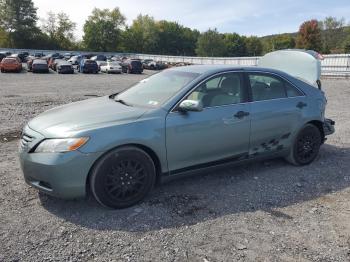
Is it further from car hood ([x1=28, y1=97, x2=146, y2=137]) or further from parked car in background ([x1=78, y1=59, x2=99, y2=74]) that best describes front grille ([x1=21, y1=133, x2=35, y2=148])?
parked car in background ([x1=78, y1=59, x2=99, y2=74])

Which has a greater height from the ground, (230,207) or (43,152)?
(43,152)

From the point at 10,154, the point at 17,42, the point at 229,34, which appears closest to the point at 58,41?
the point at 17,42

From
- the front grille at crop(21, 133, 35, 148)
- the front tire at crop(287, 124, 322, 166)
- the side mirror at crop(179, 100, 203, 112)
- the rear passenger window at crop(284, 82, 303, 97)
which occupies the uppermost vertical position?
the rear passenger window at crop(284, 82, 303, 97)

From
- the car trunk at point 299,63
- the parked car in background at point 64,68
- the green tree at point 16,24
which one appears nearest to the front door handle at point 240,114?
the car trunk at point 299,63

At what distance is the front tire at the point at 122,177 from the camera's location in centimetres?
375

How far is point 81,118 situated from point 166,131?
97 cm

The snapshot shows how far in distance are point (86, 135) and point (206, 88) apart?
5.57 feet

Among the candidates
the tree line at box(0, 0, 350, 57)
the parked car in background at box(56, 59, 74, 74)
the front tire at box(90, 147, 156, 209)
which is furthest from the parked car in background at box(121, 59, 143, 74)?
the tree line at box(0, 0, 350, 57)

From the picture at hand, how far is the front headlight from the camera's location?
3.59 meters

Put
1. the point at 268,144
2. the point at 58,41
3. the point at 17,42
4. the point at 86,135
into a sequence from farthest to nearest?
the point at 58,41, the point at 17,42, the point at 268,144, the point at 86,135

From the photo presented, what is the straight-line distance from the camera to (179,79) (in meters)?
4.67

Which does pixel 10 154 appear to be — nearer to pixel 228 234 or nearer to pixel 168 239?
pixel 168 239

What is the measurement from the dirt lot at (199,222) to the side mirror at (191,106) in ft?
3.55

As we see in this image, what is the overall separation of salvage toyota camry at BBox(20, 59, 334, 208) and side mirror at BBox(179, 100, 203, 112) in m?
0.01
